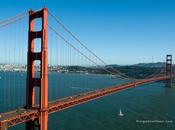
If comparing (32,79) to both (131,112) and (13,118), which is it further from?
(131,112)

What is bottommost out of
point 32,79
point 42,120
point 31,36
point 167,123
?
point 167,123

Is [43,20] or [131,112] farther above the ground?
[43,20]

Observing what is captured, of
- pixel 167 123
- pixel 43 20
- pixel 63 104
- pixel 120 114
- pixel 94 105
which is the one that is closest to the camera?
pixel 43 20

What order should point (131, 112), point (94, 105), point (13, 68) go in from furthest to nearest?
point (13, 68)
point (94, 105)
point (131, 112)

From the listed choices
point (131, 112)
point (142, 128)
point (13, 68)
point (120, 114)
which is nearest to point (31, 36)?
Answer: point (142, 128)

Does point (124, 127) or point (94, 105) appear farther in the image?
point (94, 105)

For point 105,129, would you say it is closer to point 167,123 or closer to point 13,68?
point 167,123
